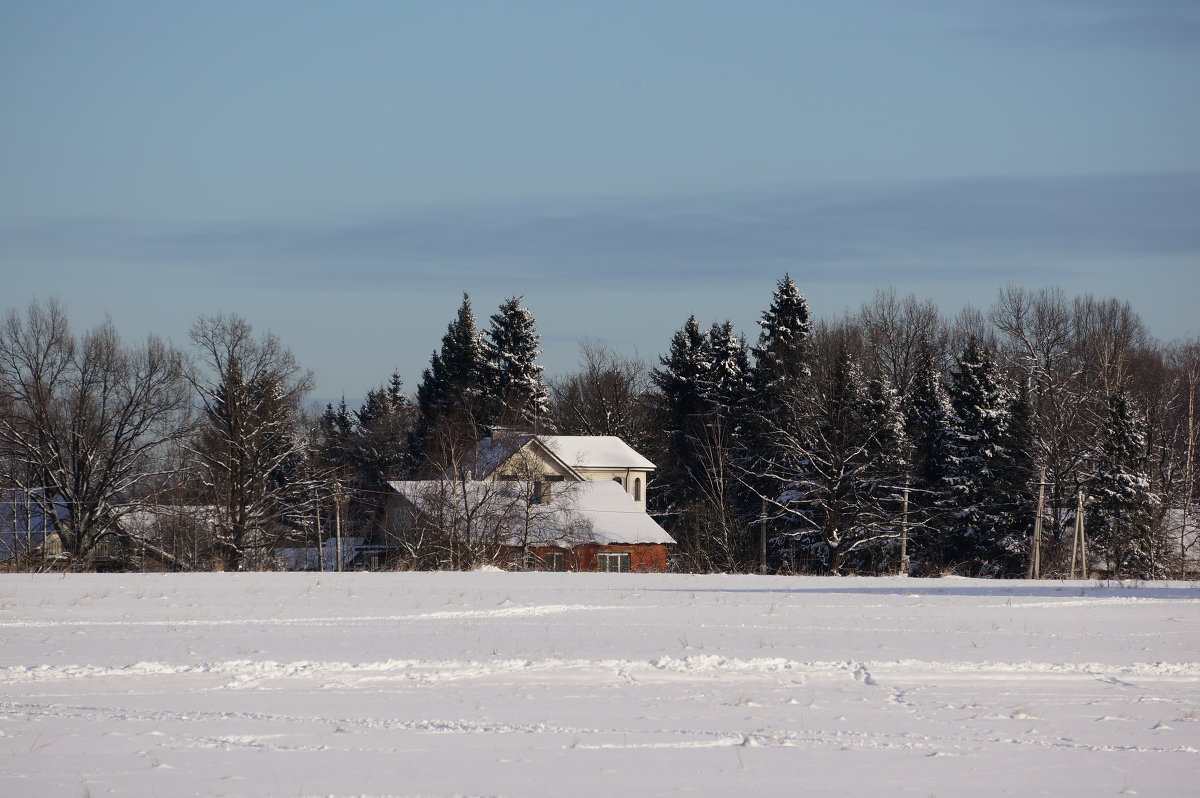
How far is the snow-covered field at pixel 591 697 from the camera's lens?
344 inches

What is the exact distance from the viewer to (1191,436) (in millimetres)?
54000

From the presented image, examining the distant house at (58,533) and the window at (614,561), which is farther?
the window at (614,561)

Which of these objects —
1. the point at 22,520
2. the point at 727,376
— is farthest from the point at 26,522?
the point at 727,376

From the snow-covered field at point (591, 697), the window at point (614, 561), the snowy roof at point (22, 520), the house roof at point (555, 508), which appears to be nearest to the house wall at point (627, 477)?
the house roof at point (555, 508)

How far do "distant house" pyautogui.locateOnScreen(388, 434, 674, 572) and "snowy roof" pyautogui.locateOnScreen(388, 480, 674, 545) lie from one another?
45mm

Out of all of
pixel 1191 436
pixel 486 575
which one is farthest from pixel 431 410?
pixel 486 575

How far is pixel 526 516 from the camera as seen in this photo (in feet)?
164

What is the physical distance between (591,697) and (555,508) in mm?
43711

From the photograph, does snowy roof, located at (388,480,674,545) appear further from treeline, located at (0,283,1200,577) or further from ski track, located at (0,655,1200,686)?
ski track, located at (0,655,1200,686)

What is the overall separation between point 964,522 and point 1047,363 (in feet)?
58.9

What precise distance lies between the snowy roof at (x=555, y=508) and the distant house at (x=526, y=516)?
1.8 inches

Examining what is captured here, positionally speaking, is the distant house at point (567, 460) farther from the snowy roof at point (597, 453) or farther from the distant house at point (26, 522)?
the distant house at point (26, 522)

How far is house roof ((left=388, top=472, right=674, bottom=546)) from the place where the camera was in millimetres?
47969

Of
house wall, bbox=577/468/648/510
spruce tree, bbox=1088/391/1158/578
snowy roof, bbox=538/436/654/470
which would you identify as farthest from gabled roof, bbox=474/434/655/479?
spruce tree, bbox=1088/391/1158/578
